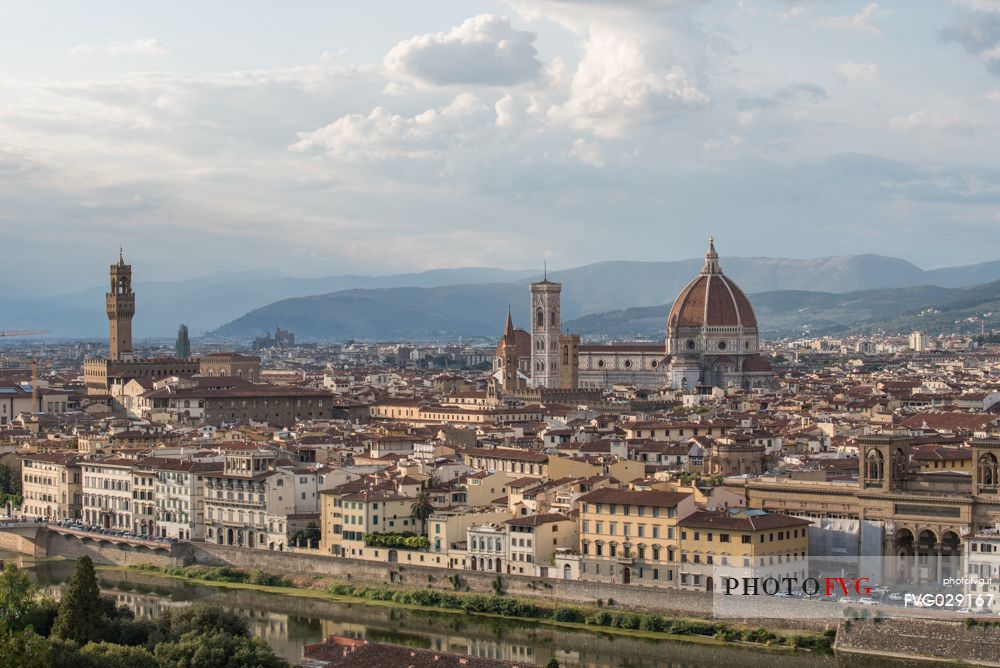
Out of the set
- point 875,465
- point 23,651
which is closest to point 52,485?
point 875,465

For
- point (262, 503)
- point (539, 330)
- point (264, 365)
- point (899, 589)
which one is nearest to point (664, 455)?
point (262, 503)

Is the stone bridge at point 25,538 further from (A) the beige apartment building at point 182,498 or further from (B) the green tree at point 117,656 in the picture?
(B) the green tree at point 117,656

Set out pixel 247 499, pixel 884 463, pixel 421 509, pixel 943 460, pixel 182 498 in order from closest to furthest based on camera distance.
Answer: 1. pixel 884 463
2. pixel 943 460
3. pixel 421 509
4. pixel 247 499
5. pixel 182 498

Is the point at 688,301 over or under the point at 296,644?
over

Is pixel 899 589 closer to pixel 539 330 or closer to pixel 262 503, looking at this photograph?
pixel 262 503

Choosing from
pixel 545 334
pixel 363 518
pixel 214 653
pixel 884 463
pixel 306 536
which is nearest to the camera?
pixel 214 653

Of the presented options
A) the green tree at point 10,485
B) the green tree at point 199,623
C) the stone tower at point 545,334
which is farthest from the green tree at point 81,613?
the stone tower at point 545,334

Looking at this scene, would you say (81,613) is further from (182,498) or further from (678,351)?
(678,351)
